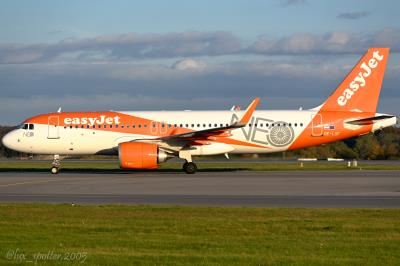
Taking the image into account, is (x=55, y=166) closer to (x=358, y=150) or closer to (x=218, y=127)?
(x=218, y=127)

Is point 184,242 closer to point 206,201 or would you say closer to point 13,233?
point 13,233

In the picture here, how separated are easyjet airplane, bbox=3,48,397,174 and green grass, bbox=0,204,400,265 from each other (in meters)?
18.5

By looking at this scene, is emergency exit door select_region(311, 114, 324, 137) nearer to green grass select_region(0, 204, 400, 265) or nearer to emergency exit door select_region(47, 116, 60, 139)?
emergency exit door select_region(47, 116, 60, 139)

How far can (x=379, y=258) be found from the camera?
37.9ft

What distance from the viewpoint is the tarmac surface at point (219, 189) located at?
22509 millimetres

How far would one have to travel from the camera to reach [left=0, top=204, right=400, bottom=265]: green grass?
11.6 meters

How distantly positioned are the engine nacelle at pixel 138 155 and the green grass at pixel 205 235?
51.4 ft

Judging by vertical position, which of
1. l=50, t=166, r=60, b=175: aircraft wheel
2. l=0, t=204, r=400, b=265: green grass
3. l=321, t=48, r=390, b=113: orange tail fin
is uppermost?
l=321, t=48, r=390, b=113: orange tail fin

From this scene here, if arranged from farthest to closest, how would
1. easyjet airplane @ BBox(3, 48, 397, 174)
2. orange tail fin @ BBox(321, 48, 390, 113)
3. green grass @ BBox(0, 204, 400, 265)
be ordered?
orange tail fin @ BBox(321, 48, 390, 113) < easyjet airplane @ BBox(3, 48, 397, 174) < green grass @ BBox(0, 204, 400, 265)

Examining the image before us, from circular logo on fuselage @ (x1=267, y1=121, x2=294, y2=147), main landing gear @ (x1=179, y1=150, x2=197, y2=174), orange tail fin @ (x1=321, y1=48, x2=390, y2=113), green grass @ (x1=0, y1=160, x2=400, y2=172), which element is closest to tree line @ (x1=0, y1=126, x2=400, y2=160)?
green grass @ (x1=0, y1=160, x2=400, y2=172)

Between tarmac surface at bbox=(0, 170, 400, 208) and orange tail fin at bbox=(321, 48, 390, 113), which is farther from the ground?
orange tail fin at bbox=(321, 48, 390, 113)

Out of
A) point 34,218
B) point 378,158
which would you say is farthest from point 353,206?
point 378,158

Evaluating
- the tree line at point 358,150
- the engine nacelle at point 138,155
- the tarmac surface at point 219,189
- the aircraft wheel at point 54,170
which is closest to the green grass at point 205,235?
the tarmac surface at point 219,189

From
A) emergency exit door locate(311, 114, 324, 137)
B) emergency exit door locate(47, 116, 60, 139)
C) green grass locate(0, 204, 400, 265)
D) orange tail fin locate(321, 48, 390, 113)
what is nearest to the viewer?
green grass locate(0, 204, 400, 265)
